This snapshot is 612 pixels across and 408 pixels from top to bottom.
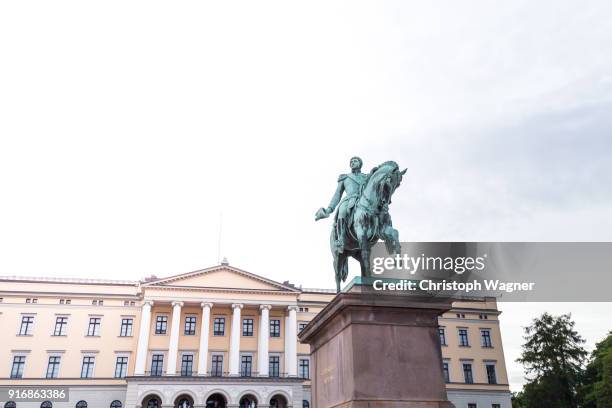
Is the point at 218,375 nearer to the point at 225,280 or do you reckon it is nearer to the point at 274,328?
the point at 274,328

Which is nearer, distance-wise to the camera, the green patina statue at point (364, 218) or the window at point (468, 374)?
the green patina statue at point (364, 218)

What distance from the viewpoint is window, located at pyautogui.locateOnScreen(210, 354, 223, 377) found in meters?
45.5

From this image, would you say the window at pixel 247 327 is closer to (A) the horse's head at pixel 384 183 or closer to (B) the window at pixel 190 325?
(B) the window at pixel 190 325

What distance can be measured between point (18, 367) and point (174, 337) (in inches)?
500

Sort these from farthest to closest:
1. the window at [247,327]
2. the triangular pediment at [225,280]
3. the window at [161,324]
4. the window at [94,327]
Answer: the window at [247,327], the triangular pediment at [225,280], the window at [161,324], the window at [94,327]

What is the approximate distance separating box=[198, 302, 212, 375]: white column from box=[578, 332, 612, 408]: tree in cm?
2986

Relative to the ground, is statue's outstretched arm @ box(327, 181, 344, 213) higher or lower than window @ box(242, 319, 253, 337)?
lower

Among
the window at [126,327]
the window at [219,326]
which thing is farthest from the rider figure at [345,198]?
the window at [126,327]

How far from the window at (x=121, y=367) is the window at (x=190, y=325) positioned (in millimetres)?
5502

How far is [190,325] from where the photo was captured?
155 feet

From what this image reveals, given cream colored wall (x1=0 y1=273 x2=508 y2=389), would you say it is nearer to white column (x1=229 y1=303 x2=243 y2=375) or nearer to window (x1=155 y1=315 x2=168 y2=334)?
window (x1=155 y1=315 x2=168 y2=334)

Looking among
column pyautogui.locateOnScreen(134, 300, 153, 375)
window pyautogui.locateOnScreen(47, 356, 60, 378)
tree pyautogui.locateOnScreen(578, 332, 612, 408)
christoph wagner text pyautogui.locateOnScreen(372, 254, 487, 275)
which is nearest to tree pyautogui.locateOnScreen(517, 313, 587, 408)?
tree pyautogui.locateOnScreen(578, 332, 612, 408)

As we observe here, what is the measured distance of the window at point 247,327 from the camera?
157ft

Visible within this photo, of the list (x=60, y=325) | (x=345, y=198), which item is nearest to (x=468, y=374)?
(x=60, y=325)
